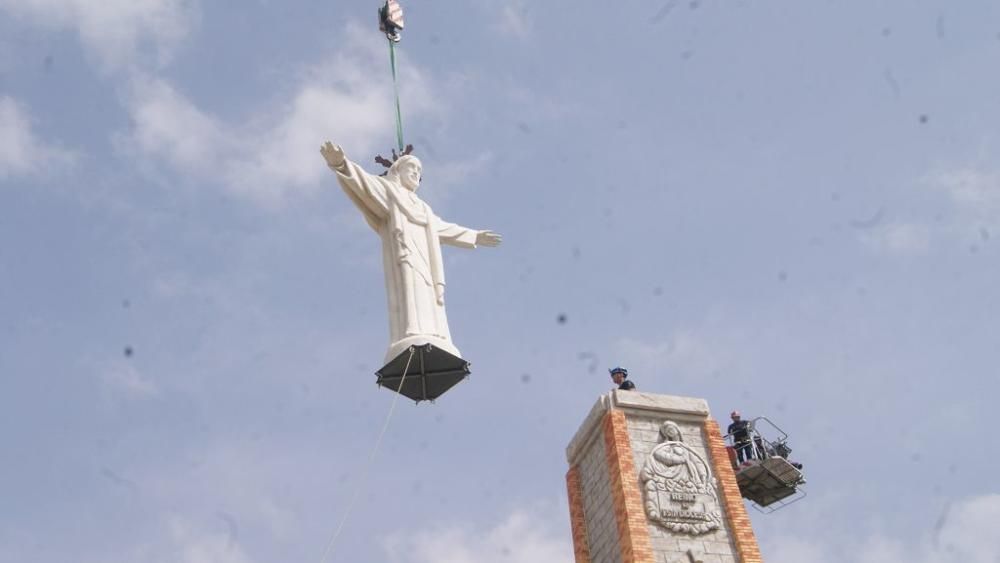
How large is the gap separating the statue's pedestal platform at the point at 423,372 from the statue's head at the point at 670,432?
383 centimetres

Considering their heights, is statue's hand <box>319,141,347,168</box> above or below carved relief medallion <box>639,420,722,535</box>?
above

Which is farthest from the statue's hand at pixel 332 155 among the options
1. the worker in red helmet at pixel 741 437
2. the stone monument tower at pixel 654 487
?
the worker in red helmet at pixel 741 437

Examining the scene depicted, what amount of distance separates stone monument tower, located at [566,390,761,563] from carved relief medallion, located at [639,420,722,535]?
0.02m

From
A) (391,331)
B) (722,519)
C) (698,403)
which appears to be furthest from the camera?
(698,403)

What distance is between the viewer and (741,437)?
2297 cm

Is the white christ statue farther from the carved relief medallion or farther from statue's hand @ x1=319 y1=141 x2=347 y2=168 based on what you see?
the carved relief medallion

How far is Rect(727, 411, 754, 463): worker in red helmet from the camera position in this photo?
22.8 meters

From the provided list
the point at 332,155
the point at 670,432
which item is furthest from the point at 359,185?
the point at 670,432

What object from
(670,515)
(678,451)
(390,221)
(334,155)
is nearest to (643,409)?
(678,451)

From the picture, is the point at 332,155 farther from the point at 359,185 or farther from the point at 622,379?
the point at 622,379

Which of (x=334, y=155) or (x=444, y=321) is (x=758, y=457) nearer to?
(x=444, y=321)

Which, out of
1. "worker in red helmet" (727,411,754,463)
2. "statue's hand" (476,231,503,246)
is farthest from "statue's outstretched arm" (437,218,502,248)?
"worker in red helmet" (727,411,754,463)

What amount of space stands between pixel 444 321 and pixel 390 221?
1.83 meters

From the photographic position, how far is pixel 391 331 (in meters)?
15.1
